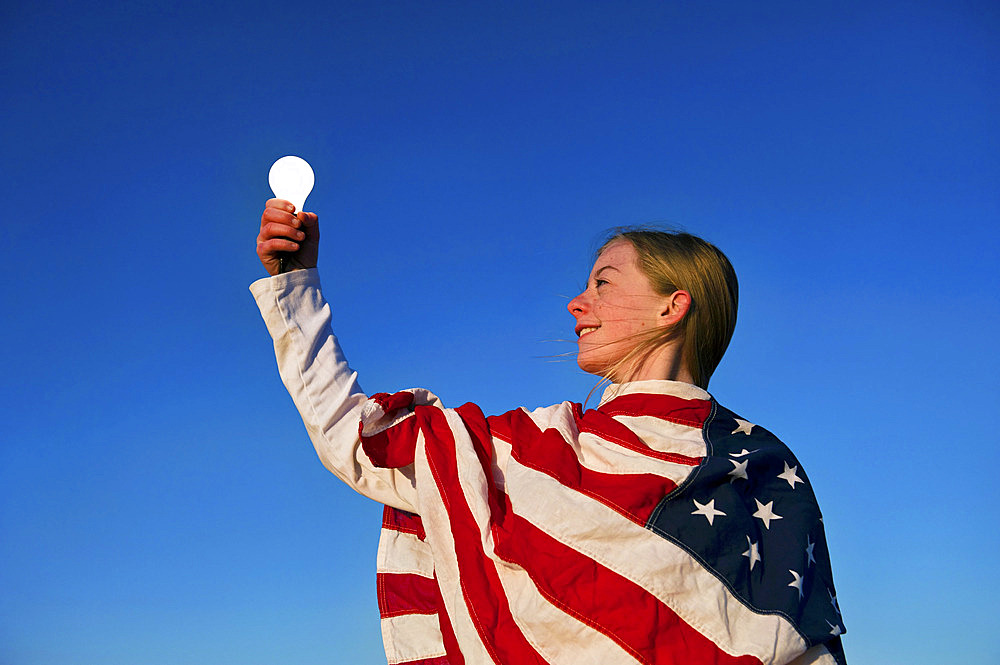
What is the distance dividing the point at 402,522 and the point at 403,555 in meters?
0.13

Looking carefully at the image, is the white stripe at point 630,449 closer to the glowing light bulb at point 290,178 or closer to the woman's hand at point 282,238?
the woman's hand at point 282,238

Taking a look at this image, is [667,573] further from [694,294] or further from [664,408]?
[694,294]

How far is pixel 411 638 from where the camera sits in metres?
3.11

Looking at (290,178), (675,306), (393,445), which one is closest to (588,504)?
(393,445)

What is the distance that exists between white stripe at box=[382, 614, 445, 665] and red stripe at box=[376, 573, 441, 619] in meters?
0.03

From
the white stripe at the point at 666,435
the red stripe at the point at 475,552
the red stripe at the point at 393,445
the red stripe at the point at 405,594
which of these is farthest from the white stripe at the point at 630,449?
the red stripe at the point at 405,594

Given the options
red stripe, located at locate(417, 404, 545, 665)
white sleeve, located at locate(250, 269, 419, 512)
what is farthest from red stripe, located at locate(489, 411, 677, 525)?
white sleeve, located at locate(250, 269, 419, 512)

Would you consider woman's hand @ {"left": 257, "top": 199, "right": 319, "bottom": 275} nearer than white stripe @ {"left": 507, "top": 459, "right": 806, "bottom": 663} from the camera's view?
No

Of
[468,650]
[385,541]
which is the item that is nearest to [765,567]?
[468,650]

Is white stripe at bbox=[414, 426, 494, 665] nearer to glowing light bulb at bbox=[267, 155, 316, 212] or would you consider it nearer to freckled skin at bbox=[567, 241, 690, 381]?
freckled skin at bbox=[567, 241, 690, 381]

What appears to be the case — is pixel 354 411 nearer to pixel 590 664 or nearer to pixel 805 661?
pixel 590 664

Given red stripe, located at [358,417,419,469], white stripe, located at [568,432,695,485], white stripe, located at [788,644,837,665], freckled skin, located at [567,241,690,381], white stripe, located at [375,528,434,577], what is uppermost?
freckled skin, located at [567,241,690,381]

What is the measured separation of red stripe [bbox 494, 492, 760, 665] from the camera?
2547mm

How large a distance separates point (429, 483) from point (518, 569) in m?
0.46
